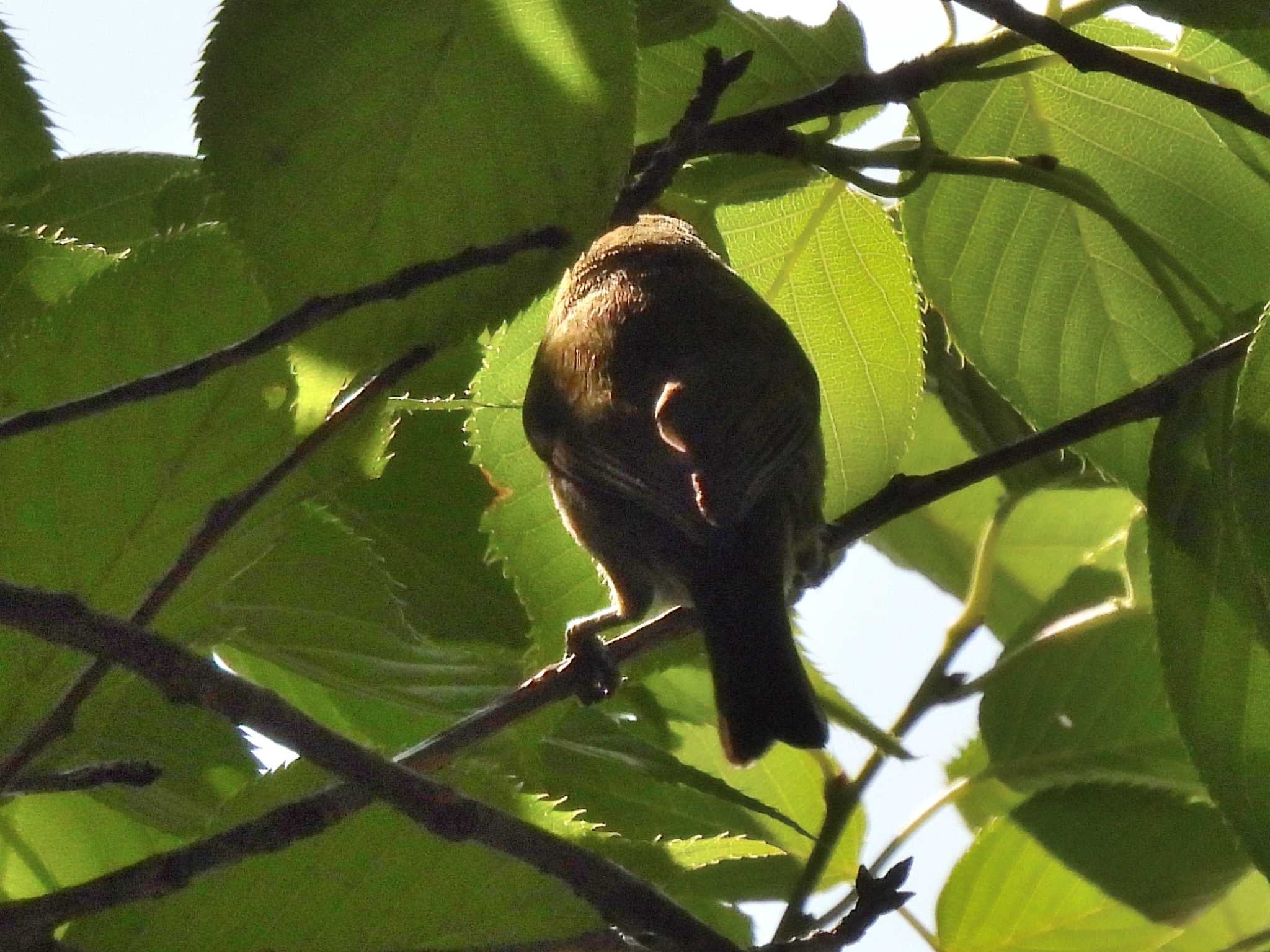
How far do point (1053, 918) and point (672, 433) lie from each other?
931mm

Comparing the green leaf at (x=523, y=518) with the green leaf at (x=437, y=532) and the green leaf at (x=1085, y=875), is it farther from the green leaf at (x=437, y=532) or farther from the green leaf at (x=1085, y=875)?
the green leaf at (x=1085, y=875)

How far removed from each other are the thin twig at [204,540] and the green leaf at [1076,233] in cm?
97

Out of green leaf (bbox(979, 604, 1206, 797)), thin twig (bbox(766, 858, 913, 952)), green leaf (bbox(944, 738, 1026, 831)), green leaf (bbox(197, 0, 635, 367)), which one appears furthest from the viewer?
green leaf (bbox(944, 738, 1026, 831))

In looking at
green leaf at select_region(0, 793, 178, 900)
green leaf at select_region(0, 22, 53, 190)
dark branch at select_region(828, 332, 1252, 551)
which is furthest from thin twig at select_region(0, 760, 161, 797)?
dark branch at select_region(828, 332, 1252, 551)

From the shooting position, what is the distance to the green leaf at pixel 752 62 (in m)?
1.88

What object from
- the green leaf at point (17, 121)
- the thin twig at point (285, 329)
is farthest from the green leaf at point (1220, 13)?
the green leaf at point (17, 121)

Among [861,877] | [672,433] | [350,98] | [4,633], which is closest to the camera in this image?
[861,877]

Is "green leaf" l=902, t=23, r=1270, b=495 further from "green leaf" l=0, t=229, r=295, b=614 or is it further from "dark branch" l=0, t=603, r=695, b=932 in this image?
"dark branch" l=0, t=603, r=695, b=932

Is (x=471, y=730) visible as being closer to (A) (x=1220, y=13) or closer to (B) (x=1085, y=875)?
(A) (x=1220, y=13)

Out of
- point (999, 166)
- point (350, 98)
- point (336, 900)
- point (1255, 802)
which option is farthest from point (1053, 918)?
point (350, 98)

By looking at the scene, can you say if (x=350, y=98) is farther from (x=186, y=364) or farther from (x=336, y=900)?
(x=336, y=900)

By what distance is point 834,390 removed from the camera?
218 cm

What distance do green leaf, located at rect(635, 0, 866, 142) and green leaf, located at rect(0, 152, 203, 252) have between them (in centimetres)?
61

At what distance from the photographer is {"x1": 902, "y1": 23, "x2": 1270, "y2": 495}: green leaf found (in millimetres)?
1991
